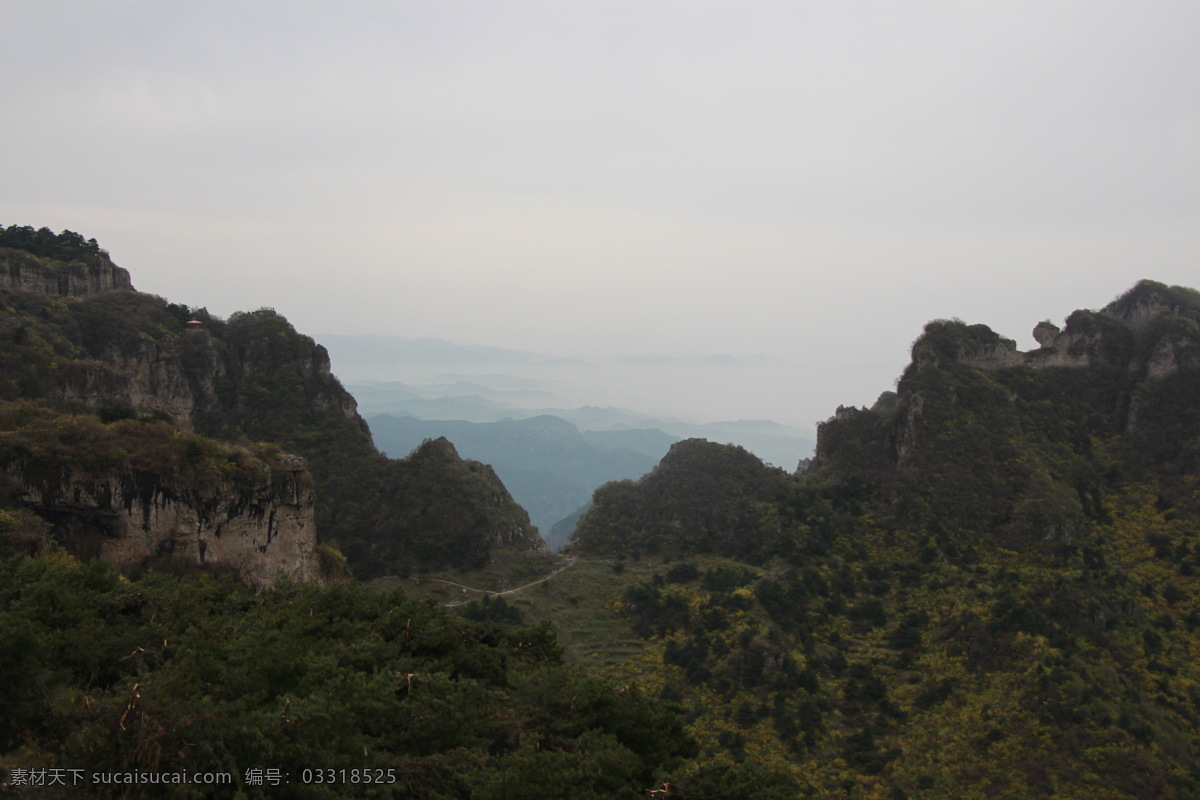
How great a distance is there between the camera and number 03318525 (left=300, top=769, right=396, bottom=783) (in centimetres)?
1151

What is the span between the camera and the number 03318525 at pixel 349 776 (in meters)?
11.5

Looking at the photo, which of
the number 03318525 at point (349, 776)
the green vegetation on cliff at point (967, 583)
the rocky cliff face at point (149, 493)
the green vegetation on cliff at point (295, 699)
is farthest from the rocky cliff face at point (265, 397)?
the number 03318525 at point (349, 776)

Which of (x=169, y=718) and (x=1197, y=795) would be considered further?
(x=1197, y=795)

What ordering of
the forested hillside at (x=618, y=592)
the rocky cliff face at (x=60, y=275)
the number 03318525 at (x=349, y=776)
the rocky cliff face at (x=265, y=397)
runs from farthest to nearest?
1. the rocky cliff face at (x=60, y=275)
2. the rocky cliff face at (x=265, y=397)
3. the forested hillside at (x=618, y=592)
4. the number 03318525 at (x=349, y=776)

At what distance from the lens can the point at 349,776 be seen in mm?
11875

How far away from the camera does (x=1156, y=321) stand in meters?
46.2

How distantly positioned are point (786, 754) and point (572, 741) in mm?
17020

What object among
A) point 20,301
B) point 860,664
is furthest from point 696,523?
Answer: point 20,301

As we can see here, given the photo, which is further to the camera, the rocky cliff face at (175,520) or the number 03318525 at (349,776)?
the rocky cliff face at (175,520)

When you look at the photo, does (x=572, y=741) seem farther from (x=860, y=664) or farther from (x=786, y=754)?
(x=860, y=664)

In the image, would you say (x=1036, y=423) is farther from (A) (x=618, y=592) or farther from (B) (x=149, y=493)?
(B) (x=149, y=493)

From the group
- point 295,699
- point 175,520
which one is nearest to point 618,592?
point 175,520

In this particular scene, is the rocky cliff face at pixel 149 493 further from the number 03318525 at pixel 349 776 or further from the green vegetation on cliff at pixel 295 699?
the number 03318525 at pixel 349 776

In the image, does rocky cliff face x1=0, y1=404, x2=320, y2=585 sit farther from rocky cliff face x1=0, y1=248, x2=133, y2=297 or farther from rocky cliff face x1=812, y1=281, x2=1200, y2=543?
rocky cliff face x1=812, y1=281, x2=1200, y2=543
